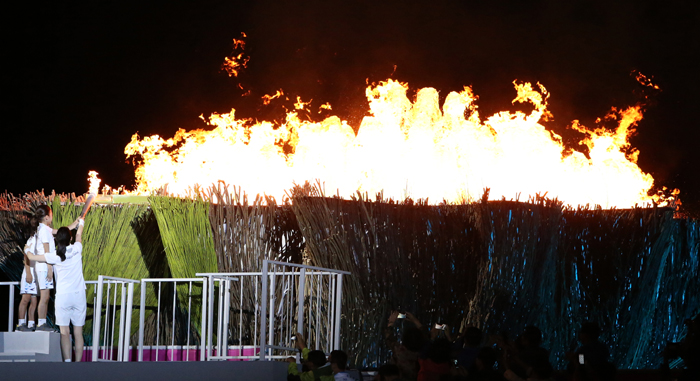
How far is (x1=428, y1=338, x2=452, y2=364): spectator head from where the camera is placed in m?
5.99

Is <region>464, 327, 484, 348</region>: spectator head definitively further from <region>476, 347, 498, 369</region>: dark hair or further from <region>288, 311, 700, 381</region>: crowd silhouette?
<region>476, 347, 498, 369</region>: dark hair

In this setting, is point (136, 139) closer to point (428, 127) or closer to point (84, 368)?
point (428, 127)

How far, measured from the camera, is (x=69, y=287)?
836 centimetres

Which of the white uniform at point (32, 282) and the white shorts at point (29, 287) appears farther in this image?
the white shorts at point (29, 287)

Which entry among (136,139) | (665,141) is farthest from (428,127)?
(136,139)

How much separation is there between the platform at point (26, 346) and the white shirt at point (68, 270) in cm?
50

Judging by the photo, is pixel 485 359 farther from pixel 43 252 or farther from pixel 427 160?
A: pixel 427 160

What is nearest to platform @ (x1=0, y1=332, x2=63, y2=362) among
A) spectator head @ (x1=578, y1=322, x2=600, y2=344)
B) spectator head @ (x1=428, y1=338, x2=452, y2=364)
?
spectator head @ (x1=428, y1=338, x2=452, y2=364)

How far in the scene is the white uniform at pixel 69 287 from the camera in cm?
826

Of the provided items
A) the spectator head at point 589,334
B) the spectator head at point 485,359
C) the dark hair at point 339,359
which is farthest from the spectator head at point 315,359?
the spectator head at point 589,334

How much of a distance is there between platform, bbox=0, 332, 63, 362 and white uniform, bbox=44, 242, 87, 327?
27cm

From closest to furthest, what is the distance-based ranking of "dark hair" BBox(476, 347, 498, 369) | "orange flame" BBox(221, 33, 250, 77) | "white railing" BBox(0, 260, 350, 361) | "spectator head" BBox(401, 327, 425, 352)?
1. "dark hair" BBox(476, 347, 498, 369)
2. "spectator head" BBox(401, 327, 425, 352)
3. "white railing" BBox(0, 260, 350, 361)
4. "orange flame" BBox(221, 33, 250, 77)

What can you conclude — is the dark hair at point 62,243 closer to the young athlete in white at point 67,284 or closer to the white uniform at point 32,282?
the young athlete in white at point 67,284

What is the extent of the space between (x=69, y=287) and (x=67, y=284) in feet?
0.12
